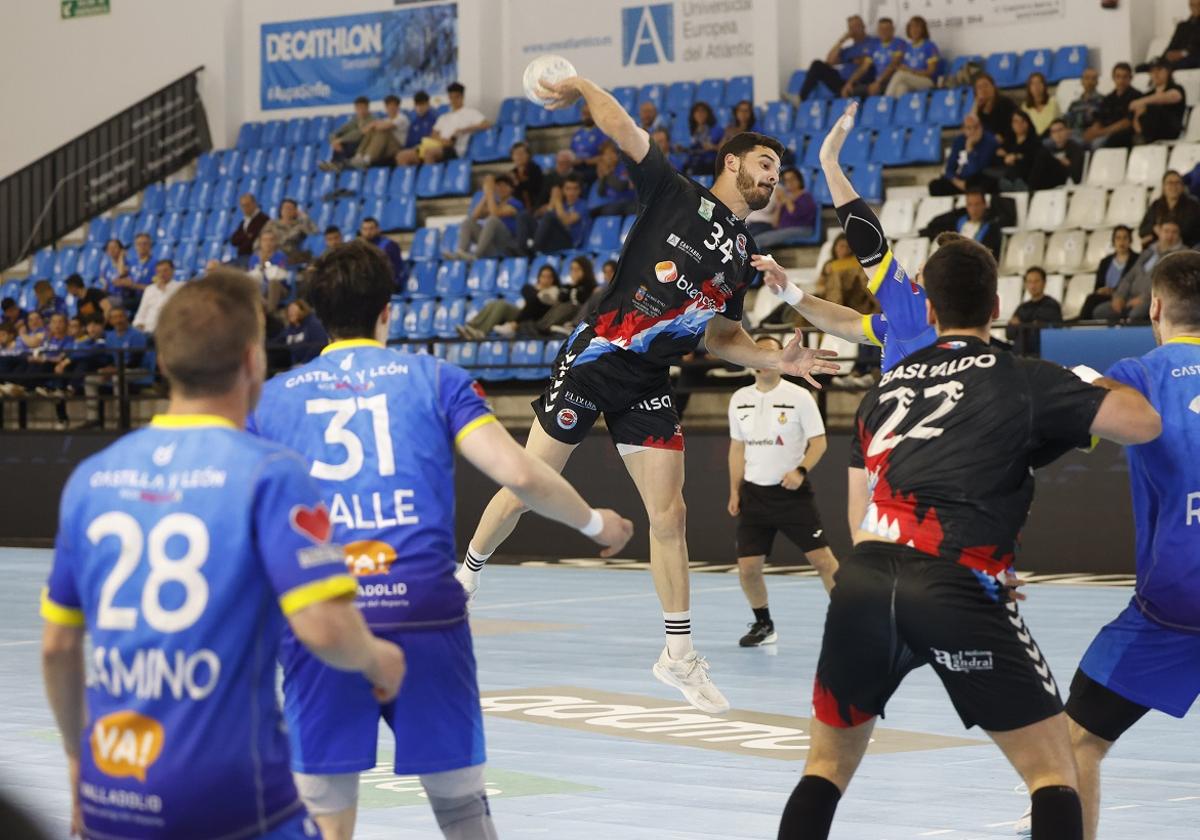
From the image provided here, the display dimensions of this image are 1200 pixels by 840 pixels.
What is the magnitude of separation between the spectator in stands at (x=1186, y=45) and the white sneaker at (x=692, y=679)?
1258cm

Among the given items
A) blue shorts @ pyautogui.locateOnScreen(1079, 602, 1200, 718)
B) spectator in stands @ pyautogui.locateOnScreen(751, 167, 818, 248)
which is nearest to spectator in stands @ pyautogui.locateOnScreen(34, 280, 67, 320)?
spectator in stands @ pyautogui.locateOnScreen(751, 167, 818, 248)

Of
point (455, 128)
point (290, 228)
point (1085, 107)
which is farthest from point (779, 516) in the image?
point (455, 128)

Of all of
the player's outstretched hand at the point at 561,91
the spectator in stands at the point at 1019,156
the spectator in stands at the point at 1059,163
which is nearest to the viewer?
the player's outstretched hand at the point at 561,91

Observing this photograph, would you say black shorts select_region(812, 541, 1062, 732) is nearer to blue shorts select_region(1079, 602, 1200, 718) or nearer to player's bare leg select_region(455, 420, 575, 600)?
blue shorts select_region(1079, 602, 1200, 718)

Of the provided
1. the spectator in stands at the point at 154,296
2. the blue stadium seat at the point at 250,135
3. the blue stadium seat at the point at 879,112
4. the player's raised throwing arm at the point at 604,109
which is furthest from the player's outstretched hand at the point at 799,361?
the blue stadium seat at the point at 250,135

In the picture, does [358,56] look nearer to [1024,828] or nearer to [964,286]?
[1024,828]

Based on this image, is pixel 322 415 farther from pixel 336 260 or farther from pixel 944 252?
pixel 944 252

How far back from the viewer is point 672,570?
26.8 feet

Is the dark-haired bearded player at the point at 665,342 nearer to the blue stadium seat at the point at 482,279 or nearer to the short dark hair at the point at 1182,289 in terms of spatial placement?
the short dark hair at the point at 1182,289

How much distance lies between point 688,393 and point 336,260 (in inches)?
505

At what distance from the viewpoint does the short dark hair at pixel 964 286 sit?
15.3 ft

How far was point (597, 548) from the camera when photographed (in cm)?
1811

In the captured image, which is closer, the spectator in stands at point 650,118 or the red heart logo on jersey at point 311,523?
the red heart logo on jersey at point 311,523

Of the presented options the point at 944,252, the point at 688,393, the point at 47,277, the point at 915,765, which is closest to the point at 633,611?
the point at 688,393
